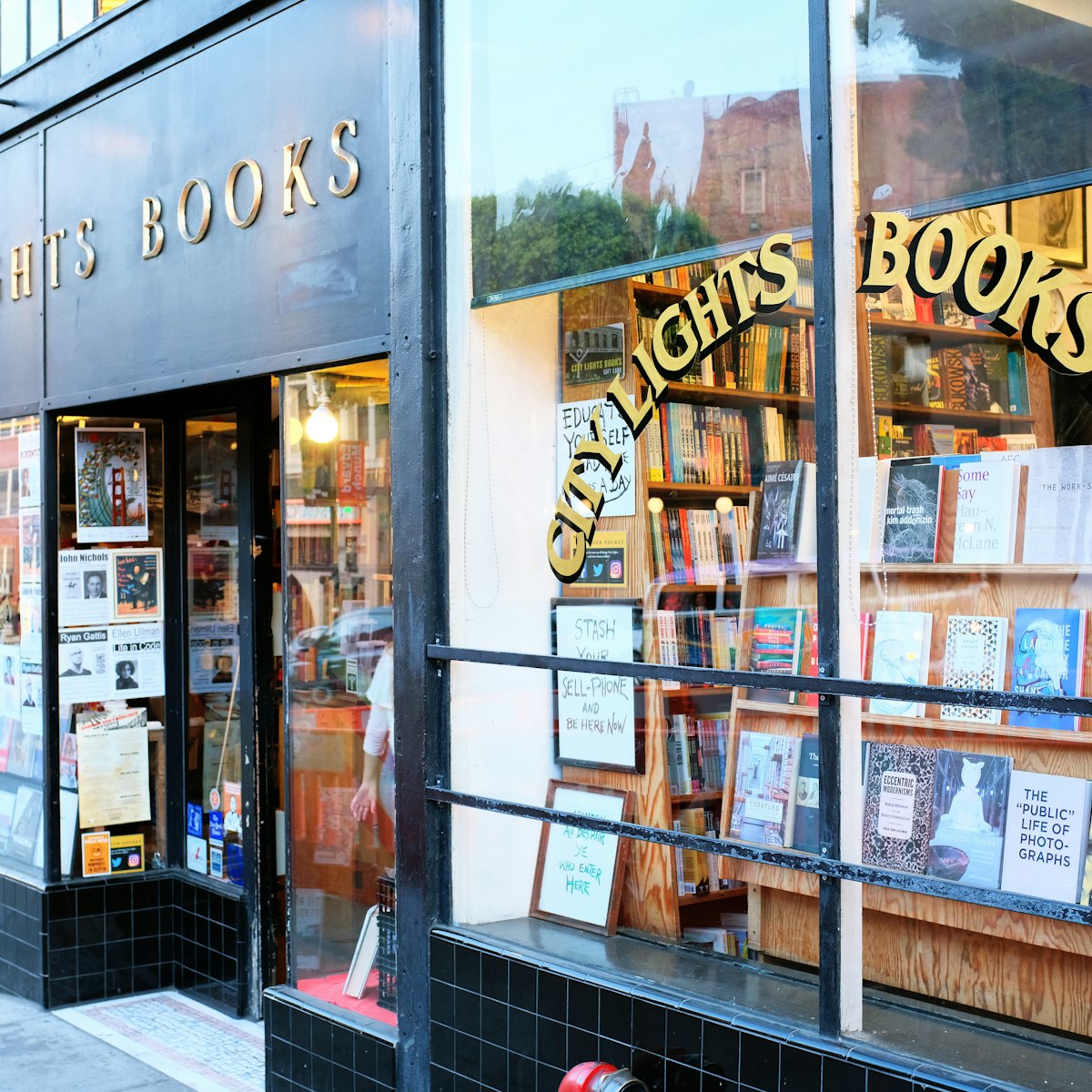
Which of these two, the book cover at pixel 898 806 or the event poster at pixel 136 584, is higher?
the event poster at pixel 136 584

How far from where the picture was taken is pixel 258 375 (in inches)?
215

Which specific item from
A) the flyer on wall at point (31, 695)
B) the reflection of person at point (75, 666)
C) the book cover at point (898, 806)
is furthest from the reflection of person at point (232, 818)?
the book cover at point (898, 806)

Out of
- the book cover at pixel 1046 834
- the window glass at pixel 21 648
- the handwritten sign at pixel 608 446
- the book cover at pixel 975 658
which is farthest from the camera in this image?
the window glass at pixel 21 648

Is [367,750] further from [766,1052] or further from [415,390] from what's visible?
[766,1052]

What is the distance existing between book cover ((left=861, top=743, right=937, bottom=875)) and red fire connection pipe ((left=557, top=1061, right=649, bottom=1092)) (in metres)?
0.87

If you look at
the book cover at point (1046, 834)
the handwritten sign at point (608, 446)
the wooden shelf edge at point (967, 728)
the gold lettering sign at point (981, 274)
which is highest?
the gold lettering sign at point (981, 274)

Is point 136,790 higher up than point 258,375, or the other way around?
point 258,375

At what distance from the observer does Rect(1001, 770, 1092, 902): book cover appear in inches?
141

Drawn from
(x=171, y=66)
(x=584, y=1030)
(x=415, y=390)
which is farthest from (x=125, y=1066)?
(x=171, y=66)

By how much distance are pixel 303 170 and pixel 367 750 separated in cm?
224

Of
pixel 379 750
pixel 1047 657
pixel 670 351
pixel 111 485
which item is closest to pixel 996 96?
pixel 670 351

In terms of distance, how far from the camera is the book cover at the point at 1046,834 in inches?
141

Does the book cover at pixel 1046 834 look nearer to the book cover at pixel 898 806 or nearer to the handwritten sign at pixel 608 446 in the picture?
the book cover at pixel 898 806

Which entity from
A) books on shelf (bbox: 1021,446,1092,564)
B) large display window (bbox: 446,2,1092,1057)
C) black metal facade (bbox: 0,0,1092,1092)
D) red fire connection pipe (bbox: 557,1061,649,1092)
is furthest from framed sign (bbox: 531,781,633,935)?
books on shelf (bbox: 1021,446,1092,564)
